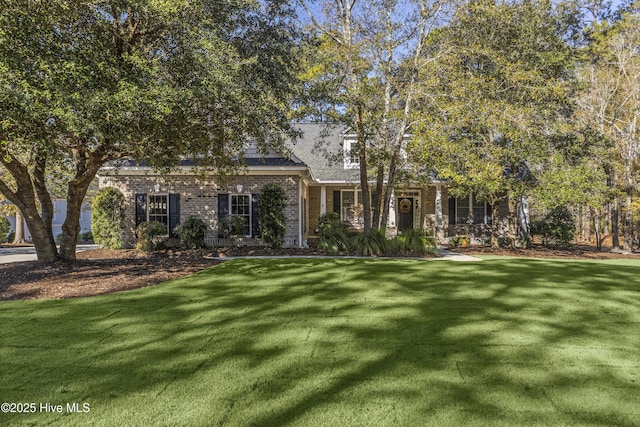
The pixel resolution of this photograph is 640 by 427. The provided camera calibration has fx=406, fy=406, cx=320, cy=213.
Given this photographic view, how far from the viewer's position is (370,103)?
43.3ft

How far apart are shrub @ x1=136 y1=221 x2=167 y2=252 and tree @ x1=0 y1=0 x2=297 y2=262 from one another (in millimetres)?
4188

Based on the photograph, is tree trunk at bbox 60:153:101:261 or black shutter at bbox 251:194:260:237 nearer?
tree trunk at bbox 60:153:101:261

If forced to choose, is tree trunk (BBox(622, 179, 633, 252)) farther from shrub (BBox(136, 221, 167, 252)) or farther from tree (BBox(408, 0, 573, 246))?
shrub (BBox(136, 221, 167, 252))

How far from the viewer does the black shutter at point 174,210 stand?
50.0 ft

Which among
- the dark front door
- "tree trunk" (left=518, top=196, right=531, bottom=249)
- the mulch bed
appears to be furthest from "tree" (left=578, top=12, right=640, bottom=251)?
the mulch bed

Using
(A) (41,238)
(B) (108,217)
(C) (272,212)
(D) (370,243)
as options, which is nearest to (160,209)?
(B) (108,217)

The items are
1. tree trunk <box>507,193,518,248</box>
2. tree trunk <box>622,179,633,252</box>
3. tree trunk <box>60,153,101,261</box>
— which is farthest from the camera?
tree trunk <box>507,193,518,248</box>

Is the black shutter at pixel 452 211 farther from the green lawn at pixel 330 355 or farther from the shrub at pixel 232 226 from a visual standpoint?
the green lawn at pixel 330 355

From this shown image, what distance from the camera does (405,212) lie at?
2086 centimetres

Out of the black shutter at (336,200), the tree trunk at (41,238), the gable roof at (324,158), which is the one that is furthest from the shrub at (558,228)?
the tree trunk at (41,238)

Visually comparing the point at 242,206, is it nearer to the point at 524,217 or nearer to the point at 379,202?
the point at 379,202

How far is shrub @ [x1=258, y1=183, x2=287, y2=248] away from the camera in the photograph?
47.1 feet

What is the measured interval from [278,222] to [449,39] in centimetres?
864

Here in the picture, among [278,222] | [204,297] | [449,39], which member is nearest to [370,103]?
[449,39]
